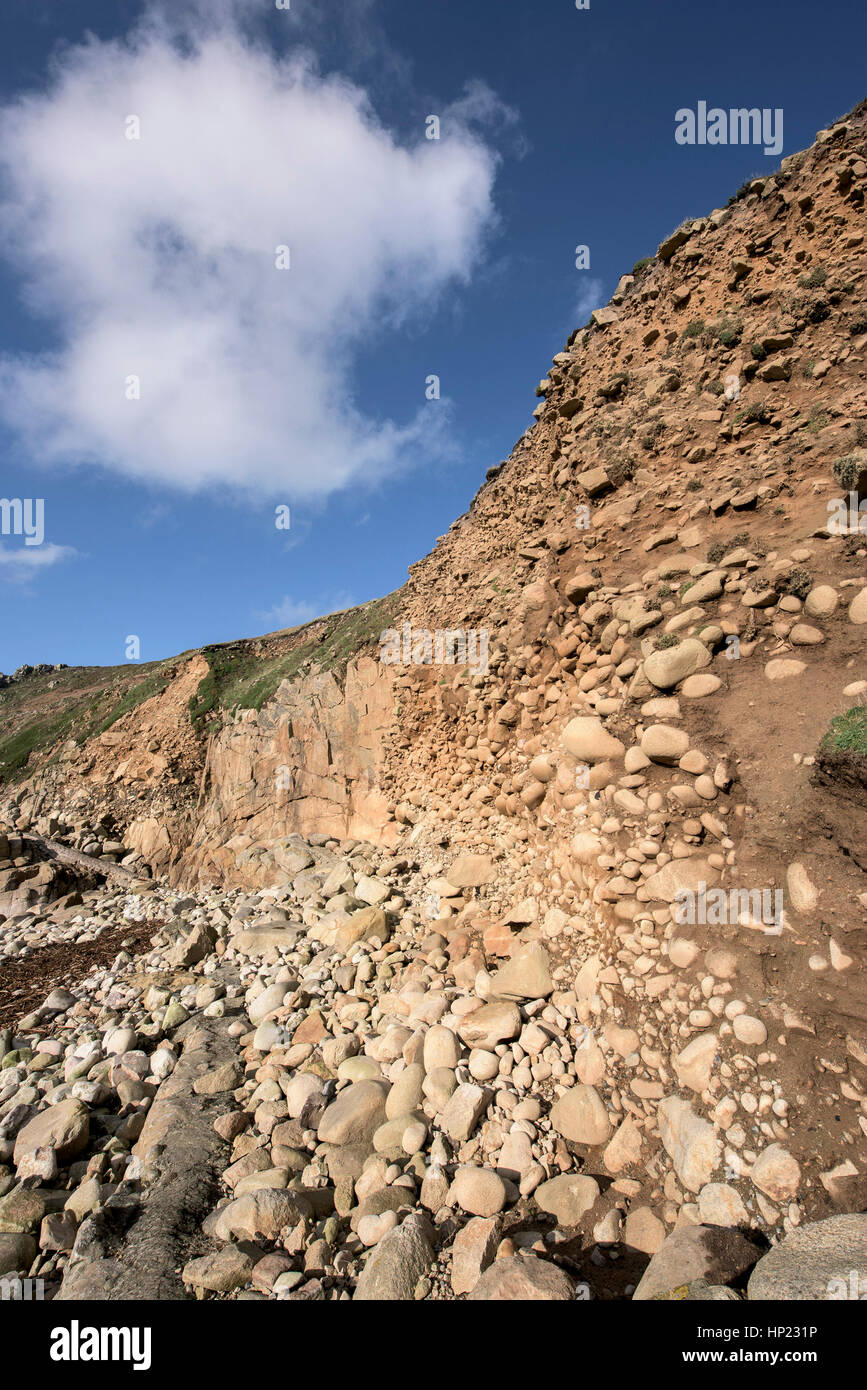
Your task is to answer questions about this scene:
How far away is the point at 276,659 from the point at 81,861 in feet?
30.2

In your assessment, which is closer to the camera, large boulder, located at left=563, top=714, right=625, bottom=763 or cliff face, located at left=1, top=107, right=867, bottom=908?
cliff face, located at left=1, top=107, right=867, bottom=908

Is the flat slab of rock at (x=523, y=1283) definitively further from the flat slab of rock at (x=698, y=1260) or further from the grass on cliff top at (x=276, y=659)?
the grass on cliff top at (x=276, y=659)

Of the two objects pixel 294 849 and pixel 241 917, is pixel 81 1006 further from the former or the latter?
pixel 294 849

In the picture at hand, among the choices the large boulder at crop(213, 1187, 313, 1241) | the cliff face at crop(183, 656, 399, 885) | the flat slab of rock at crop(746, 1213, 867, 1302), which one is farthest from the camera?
the cliff face at crop(183, 656, 399, 885)

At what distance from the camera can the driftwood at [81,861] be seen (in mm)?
17031

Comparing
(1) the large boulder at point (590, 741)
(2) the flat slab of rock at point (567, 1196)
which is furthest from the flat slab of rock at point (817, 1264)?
(1) the large boulder at point (590, 741)

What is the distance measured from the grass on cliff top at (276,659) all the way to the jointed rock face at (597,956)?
5885 mm

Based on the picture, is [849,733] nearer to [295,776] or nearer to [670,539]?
[670,539]

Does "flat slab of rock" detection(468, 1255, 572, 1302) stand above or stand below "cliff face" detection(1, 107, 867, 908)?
below

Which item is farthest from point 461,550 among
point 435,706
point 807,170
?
point 807,170

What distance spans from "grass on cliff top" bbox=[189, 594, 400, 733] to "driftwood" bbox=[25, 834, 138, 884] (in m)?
5.25

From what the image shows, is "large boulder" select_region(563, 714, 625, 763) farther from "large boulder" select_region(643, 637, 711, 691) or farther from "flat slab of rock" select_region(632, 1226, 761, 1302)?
"flat slab of rock" select_region(632, 1226, 761, 1302)

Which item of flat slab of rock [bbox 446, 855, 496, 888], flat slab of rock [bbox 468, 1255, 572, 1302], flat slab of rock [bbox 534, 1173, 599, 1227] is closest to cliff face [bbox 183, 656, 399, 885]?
flat slab of rock [bbox 446, 855, 496, 888]

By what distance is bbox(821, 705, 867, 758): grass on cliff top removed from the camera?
4.23 meters
